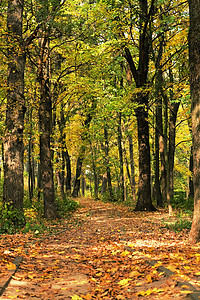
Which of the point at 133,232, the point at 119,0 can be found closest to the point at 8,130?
the point at 133,232

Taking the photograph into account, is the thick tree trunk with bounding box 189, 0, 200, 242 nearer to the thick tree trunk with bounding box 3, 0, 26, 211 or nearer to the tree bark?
the thick tree trunk with bounding box 3, 0, 26, 211

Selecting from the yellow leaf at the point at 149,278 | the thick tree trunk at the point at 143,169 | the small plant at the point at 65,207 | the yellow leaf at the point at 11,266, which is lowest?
the small plant at the point at 65,207

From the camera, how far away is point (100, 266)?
19.1ft

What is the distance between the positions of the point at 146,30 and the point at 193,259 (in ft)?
40.6

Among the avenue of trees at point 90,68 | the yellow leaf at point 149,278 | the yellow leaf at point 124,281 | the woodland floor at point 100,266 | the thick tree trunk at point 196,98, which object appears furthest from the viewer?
the avenue of trees at point 90,68

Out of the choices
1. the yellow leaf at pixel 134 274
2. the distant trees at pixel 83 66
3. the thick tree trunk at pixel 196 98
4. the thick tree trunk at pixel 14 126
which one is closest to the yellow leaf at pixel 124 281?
the yellow leaf at pixel 134 274

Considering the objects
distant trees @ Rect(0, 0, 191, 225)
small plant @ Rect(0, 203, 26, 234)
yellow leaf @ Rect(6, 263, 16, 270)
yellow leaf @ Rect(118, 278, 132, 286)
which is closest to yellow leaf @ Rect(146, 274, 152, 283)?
yellow leaf @ Rect(118, 278, 132, 286)

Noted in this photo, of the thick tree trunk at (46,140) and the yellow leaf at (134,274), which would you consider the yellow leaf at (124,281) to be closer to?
the yellow leaf at (134,274)

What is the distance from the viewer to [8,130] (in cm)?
986

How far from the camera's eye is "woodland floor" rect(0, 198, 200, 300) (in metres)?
4.10

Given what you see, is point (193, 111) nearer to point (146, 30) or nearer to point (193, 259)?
point (193, 259)

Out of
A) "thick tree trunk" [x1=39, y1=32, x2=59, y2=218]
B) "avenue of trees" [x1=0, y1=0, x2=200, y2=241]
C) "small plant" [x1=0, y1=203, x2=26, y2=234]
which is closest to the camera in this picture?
"small plant" [x1=0, y1=203, x2=26, y2=234]

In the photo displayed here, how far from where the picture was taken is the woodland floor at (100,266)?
161 inches

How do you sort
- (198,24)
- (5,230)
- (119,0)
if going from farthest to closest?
1. (119,0)
2. (5,230)
3. (198,24)
